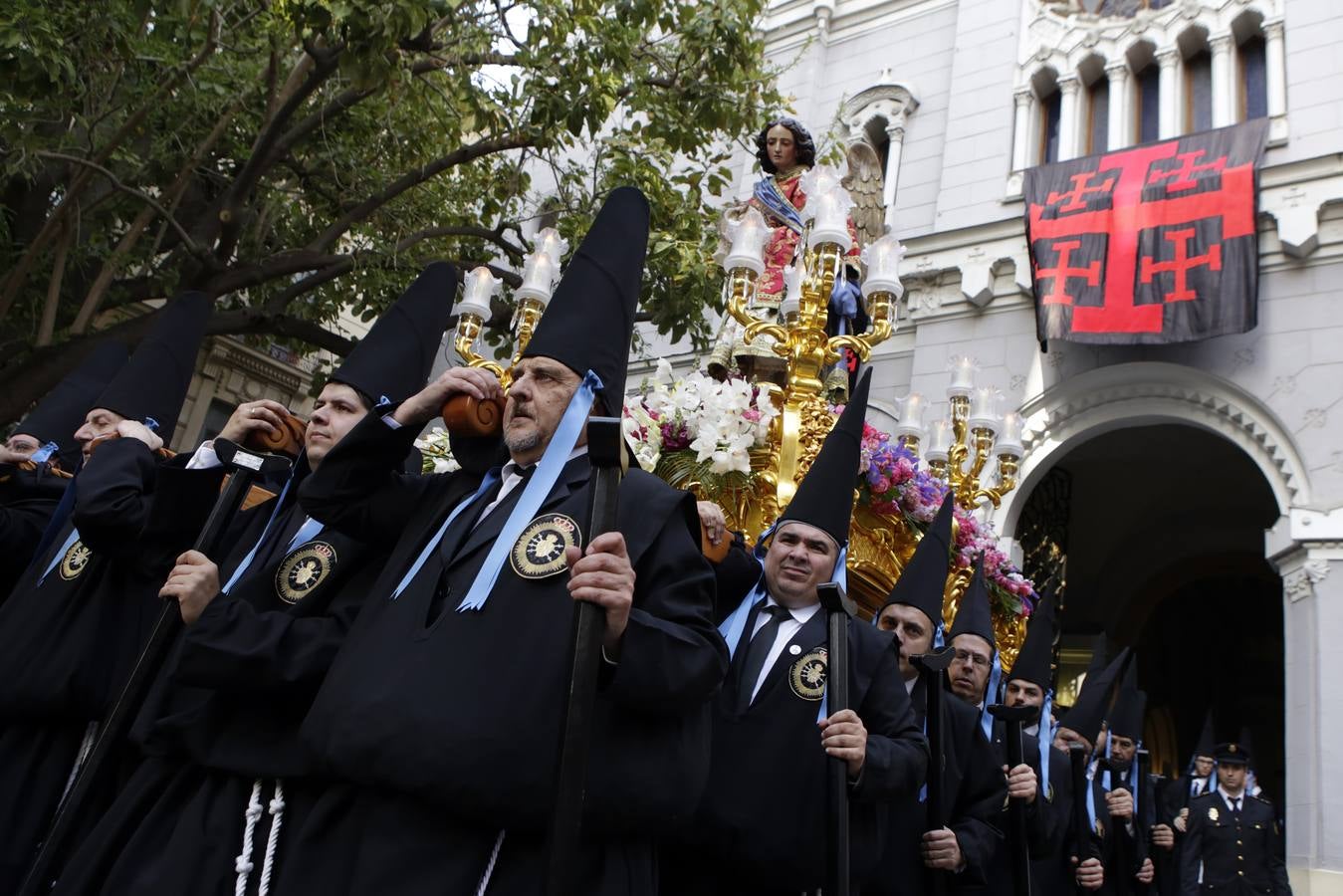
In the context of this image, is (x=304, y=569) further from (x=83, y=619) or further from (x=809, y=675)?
(x=809, y=675)

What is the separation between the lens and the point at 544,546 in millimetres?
2189

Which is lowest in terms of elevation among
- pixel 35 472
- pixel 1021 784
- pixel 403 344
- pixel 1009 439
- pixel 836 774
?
pixel 836 774

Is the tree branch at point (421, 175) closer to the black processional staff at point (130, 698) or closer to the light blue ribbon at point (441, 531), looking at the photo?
the black processional staff at point (130, 698)

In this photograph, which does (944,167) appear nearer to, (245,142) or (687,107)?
(687,107)

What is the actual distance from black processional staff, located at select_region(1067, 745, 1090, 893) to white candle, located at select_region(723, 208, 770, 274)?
2906mm

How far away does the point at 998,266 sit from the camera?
1260cm

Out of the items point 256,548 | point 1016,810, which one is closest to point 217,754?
point 256,548

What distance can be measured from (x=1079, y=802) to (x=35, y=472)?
497 cm

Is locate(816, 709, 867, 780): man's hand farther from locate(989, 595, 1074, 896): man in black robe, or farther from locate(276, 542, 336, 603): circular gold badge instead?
locate(989, 595, 1074, 896): man in black robe

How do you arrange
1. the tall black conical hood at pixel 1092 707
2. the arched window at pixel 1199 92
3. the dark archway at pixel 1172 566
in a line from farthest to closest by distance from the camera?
the dark archway at pixel 1172 566 → the arched window at pixel 1199 92 → the tall black conical hood at pixel 1092 707

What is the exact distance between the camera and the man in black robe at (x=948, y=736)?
12.5 feet

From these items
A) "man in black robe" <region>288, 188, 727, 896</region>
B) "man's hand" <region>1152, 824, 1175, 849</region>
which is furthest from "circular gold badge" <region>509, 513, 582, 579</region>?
"man's hand" <region>1152, 824, 1175, 849</region>

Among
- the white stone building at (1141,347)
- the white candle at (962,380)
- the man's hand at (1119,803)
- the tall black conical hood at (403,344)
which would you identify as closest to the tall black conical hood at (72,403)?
the tall black conical hood at (403,344)

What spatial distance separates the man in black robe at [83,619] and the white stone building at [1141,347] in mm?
8484
